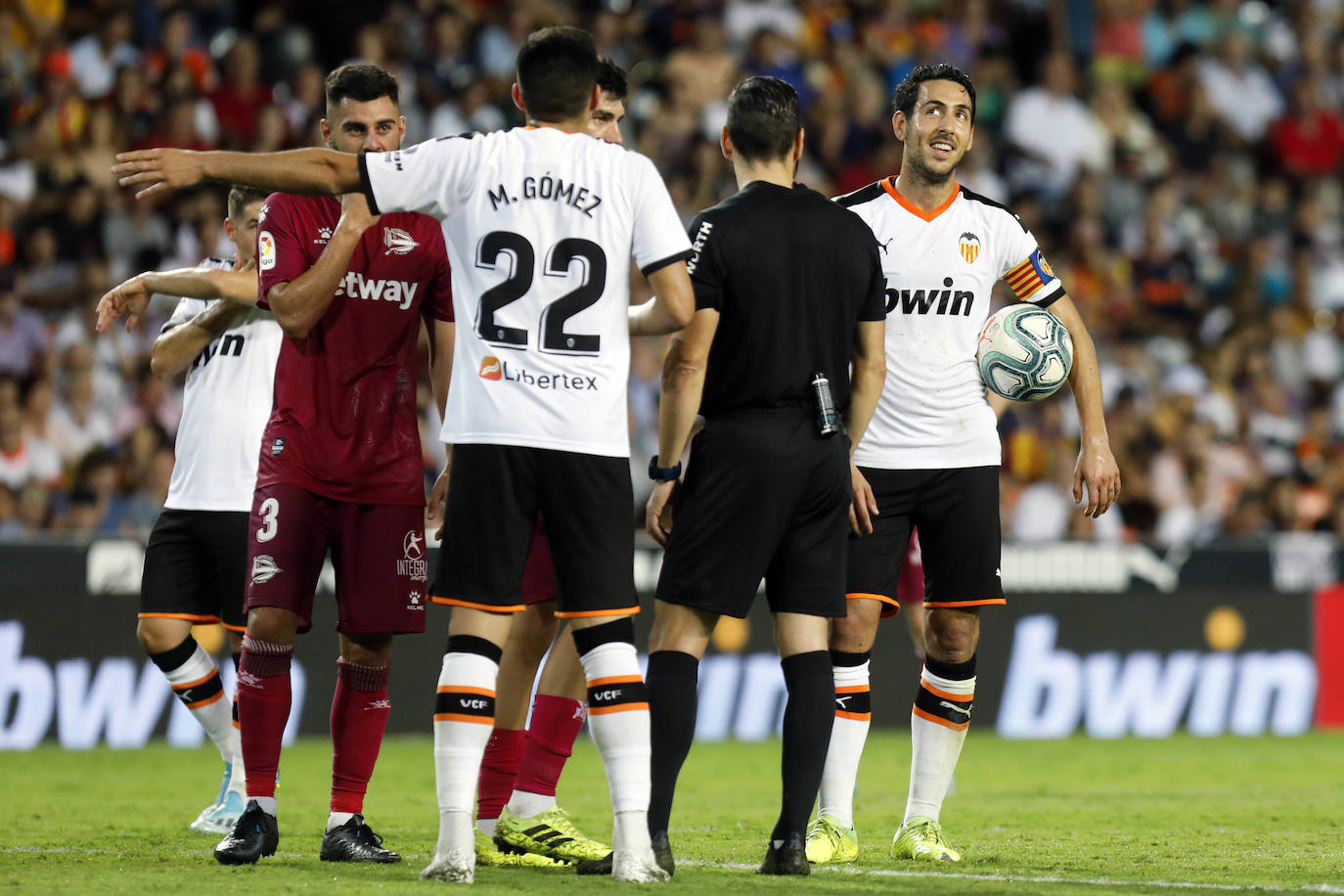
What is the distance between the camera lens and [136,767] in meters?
9.95

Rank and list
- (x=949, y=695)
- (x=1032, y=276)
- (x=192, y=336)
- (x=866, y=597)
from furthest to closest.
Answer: (x=192, y=336), (x=1032, y=276), (x=949, y=695), (x=866, y=597)

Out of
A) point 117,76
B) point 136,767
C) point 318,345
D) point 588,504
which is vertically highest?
point 117,76

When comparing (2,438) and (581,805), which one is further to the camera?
(2,438)

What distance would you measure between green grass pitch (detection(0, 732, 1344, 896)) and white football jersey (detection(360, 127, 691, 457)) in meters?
1.42

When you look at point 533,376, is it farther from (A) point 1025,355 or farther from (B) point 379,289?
(A) point 1025,355

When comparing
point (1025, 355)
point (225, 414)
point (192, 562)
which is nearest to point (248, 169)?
point (225, 414)

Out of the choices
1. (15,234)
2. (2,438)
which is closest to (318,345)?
(2,438)

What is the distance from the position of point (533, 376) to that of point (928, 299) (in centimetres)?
191

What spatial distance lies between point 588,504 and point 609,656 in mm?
473

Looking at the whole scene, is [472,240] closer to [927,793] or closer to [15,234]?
[927,793]

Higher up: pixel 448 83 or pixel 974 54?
pixel 974 54

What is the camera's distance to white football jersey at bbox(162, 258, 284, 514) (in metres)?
7.54

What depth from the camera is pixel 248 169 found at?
5277mm

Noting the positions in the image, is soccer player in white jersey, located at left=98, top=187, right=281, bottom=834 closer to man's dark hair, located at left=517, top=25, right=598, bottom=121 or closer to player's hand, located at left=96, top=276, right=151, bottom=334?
player's hand, located at left=96, top=276, right=151, bottom=334
